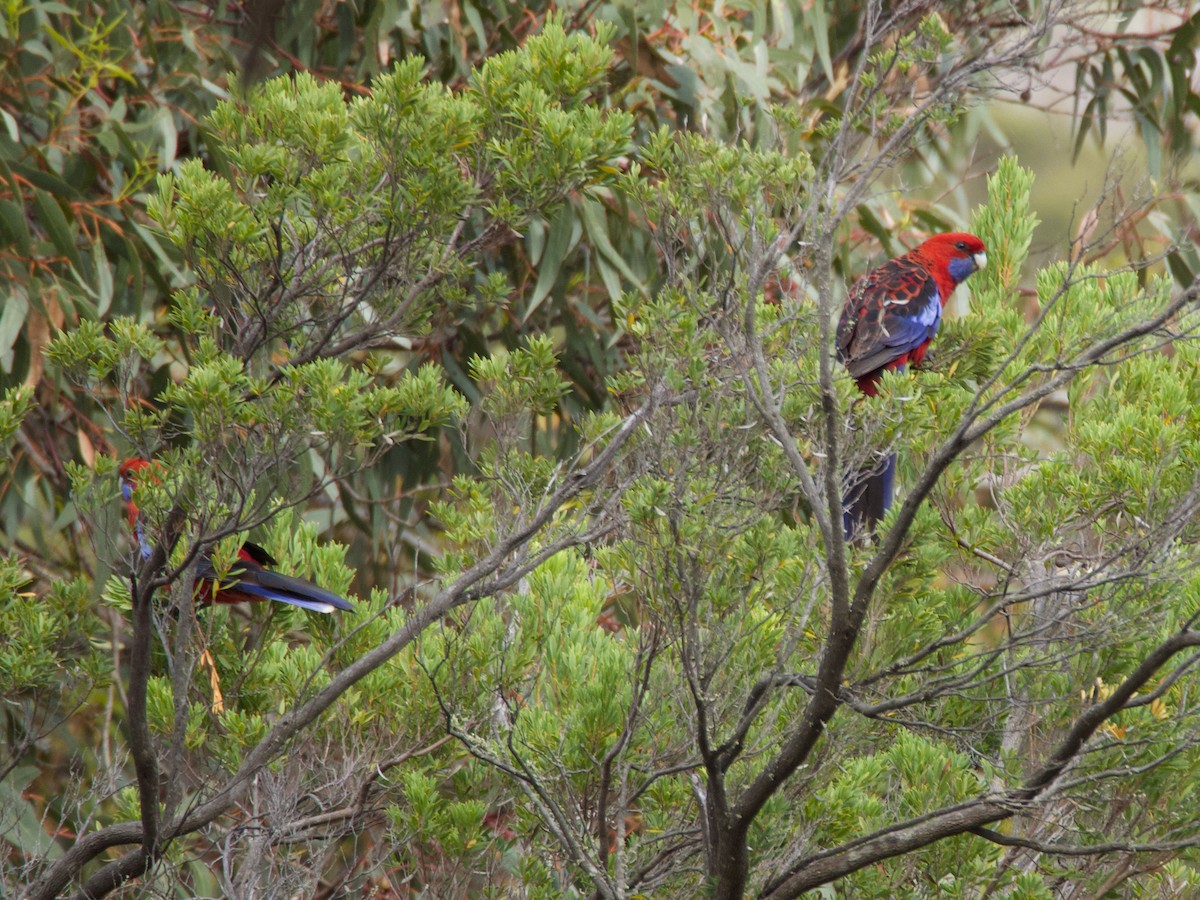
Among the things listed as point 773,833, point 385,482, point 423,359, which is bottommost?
point 385,482

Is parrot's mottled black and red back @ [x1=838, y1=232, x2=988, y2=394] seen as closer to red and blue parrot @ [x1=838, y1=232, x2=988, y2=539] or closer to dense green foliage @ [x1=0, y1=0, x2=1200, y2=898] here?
red and blue parrot @ [x1=838, y1=232, x2=988, y2=539]

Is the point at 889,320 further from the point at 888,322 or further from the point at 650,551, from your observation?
the point at 650,551

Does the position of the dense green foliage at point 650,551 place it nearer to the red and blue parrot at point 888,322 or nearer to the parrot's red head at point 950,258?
the red and blue parrot at point 888,322

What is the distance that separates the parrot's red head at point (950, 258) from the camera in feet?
14.0

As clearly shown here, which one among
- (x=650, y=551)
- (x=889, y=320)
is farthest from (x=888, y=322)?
(x=650, y=551)

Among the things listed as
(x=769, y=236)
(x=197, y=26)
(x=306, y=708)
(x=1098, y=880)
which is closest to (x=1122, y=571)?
(x=1098, y=880)

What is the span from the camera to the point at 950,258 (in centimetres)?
431

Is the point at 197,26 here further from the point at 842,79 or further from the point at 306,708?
the point at 306,708

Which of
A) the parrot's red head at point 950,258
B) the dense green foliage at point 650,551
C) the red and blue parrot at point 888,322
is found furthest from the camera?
the parrot's red head at point 950,258

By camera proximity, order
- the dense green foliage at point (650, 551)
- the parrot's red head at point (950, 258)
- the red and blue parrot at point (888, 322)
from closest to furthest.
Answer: the dense green foliage at point (650, 551) → the red and blue parrot at point (888, 322) → the parrot's red head at point (950, 258)

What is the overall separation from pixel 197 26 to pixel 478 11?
0.98 metres

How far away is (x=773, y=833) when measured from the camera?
2.11 meters

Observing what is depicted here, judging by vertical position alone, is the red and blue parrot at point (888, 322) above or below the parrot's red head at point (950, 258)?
above

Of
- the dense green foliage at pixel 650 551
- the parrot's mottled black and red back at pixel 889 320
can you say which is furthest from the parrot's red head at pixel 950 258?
the dense green foliage at pixel 650 551
